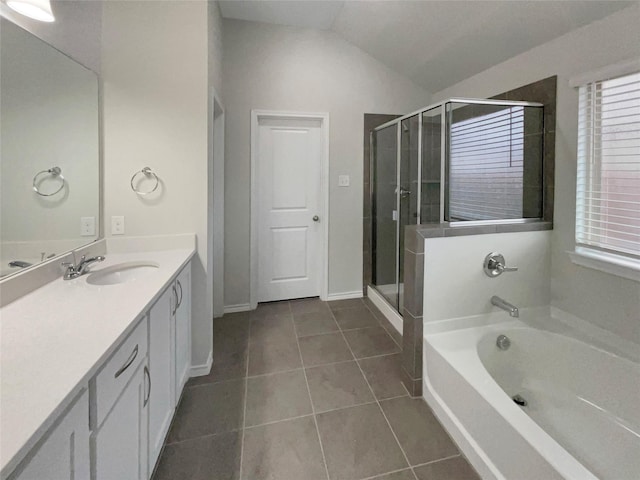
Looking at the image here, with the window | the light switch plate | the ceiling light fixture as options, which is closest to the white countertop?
the ceiling light fixture

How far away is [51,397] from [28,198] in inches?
43.5

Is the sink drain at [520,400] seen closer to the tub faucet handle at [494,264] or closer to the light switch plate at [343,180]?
the tub faucet handle at [494,264]

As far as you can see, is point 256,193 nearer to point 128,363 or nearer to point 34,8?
point 34,8

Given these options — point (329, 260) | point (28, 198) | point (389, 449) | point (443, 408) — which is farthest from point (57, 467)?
point (329, 260)

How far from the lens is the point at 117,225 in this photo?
6.02 ft

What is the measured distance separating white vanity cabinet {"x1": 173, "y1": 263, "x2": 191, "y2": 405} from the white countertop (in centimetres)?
26

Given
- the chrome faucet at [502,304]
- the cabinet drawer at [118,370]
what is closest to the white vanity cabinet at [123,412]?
the cabinet drawer at [118,370]

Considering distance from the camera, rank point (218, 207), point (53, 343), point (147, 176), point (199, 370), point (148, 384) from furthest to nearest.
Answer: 1. point (218, 207)
2. point (199, 370)
3. point (147, 176)
4. point (148, 384)
5. point (53, 343)

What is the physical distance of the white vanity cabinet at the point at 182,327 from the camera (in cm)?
161

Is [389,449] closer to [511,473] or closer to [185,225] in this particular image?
[511,473]

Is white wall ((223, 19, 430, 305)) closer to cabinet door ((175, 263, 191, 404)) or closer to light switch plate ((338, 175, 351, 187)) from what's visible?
light switch plate ((338, 175, 351, 187))

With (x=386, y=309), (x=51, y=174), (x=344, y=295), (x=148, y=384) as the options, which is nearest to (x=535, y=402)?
(x=386, y=309)

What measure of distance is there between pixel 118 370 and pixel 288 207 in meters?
A: 2.36

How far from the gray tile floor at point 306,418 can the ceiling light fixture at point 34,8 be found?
2.01 meters
